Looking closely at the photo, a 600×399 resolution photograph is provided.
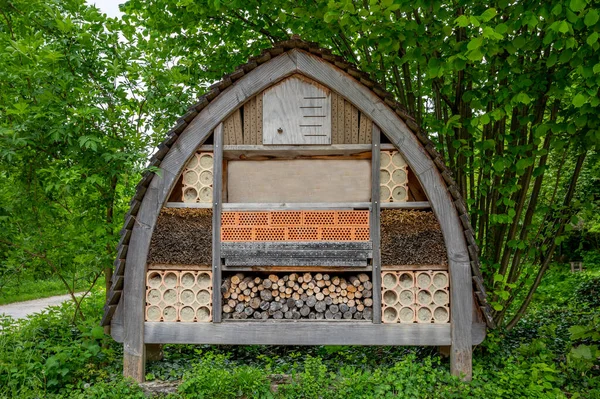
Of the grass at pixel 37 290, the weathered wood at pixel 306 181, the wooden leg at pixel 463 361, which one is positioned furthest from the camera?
the grass at pixel 37 290

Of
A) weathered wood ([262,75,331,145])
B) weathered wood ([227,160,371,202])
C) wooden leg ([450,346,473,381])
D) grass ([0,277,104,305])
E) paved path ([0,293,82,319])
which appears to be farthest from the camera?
grass ([0,277,104,305])

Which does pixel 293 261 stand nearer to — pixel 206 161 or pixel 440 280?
pixel 206 161

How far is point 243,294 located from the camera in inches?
192

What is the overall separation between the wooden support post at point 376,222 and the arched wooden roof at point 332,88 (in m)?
0.19

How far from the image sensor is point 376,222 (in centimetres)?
474

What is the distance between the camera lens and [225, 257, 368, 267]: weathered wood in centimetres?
471

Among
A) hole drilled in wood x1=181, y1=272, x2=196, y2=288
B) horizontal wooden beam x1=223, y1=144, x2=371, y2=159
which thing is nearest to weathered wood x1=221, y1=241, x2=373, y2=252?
hole drilled in wood x1=181, y1=272, x2=196, y2=288

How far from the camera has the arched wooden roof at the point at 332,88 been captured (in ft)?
15.4

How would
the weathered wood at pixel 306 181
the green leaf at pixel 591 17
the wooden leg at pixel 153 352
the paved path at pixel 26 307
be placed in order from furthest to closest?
the paved path at pixel 26 307
the wooden leg at pixel 153 352
the weathered wood at pixel 306 181
the green leaf at pixel 591 17

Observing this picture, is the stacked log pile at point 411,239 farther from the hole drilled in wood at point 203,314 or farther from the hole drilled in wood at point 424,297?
the hole drilled in wood at point 203,314

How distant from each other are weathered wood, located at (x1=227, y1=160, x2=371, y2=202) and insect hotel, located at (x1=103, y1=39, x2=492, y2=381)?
0.05 ft

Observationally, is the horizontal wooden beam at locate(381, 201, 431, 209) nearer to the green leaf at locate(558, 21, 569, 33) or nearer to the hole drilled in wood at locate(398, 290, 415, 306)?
the hole drilled in wood at locate(398, 290, 415, 306)

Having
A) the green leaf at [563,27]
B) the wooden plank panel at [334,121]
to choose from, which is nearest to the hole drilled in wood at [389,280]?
the wooden plank panel at [334,121]

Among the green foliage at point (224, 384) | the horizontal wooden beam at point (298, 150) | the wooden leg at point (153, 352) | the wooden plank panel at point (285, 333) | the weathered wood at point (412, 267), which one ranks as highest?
the horizontal wooden beam at point (298, 150)
